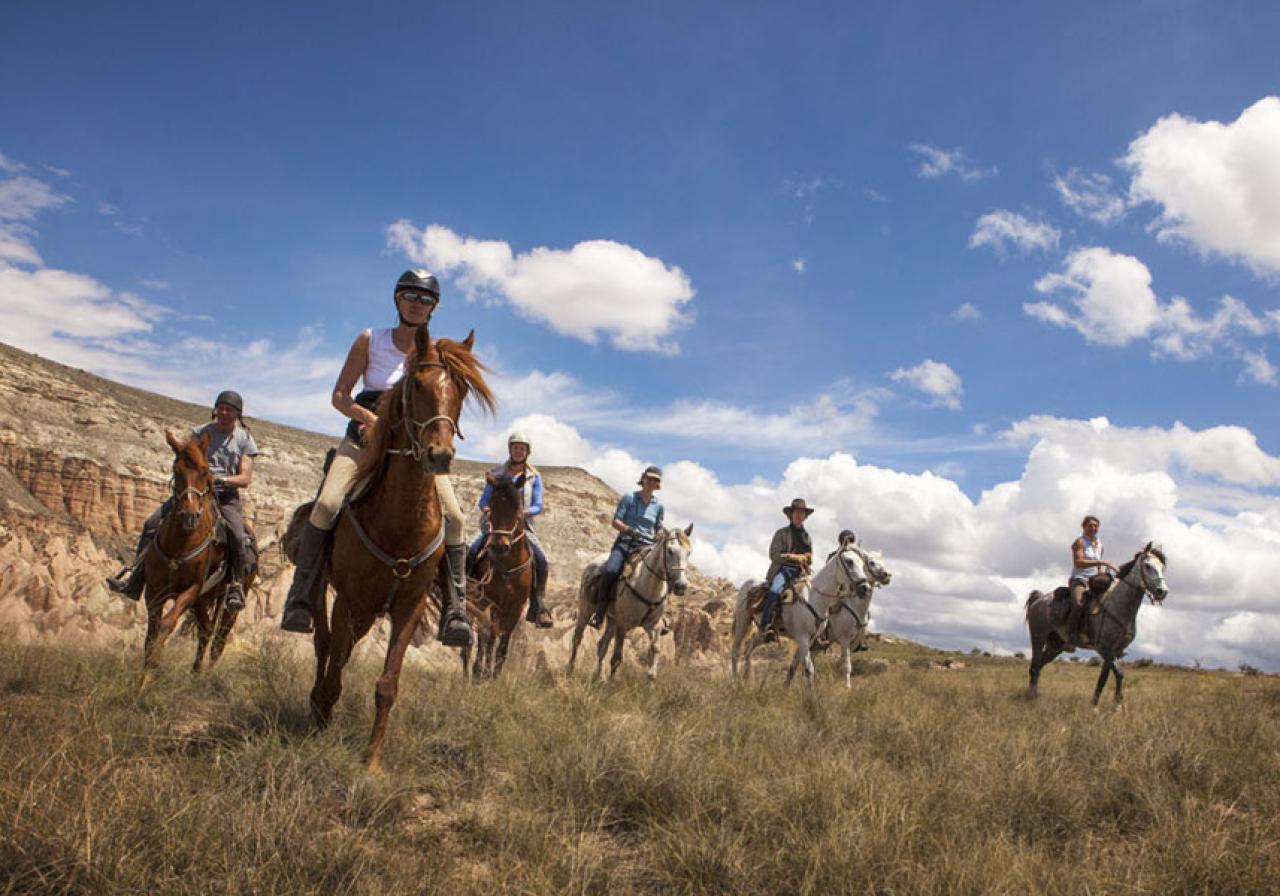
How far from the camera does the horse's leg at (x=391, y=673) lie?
5.19 m

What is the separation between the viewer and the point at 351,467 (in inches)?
235

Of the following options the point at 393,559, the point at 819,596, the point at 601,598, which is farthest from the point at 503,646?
the point at 393,559

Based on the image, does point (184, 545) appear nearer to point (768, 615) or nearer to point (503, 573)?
point (503, 573)

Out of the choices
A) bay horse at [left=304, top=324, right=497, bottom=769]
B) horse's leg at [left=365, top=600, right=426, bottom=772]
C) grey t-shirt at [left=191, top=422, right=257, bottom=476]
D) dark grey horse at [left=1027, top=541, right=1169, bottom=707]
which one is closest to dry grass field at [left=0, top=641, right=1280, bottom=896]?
horse's leg at [left=365, top=600, right=426, bottom=772]

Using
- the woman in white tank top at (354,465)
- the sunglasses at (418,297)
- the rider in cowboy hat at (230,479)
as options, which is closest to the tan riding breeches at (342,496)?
the woman in white tank top at (354,465)

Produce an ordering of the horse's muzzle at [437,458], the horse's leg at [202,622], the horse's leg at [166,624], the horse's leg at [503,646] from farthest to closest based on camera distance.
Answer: the horse's leg at [503,646], the horse's leg at [202,622], the horse's leg at [166,624], the horse's muzzle at [437,458]

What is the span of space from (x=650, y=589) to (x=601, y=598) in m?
1.35

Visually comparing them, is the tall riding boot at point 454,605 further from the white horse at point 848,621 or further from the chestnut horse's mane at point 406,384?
the white horse at point 848,621

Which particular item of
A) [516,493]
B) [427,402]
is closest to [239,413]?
[516,493]

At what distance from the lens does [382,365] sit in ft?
20.6

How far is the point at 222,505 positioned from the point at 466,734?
5398mm

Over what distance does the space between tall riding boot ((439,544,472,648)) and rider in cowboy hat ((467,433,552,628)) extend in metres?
4.20

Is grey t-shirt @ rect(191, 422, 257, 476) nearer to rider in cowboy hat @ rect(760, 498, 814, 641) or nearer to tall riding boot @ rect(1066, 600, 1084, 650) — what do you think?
rider in cowboy hat @ rect(760, 498, 814, 641)

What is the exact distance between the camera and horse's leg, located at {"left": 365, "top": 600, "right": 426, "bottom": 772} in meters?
5.19
